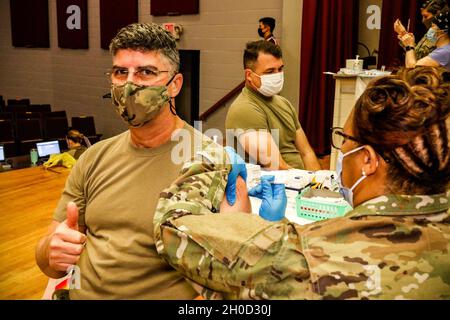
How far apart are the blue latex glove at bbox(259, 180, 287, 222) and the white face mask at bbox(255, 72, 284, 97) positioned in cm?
114

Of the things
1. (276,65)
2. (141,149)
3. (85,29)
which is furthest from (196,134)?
(85,29)

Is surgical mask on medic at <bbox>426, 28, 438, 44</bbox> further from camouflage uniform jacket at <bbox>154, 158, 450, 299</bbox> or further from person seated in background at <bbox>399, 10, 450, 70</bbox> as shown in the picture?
camouflage uniform jacket at <bbox>154, 158, 450, 299</bbox>

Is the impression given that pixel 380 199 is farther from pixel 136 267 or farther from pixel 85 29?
pixel 85 29

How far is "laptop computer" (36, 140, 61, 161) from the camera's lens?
5953mm

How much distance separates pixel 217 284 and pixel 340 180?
0.41m

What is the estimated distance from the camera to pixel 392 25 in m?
5.18

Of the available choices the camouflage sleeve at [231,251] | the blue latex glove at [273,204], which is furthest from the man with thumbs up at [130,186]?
the blue latex glove at [273,204]

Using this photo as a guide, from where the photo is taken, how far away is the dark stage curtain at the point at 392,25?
4977 mm

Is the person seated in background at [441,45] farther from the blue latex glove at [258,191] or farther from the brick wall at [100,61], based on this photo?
the brick wall at [100,61]

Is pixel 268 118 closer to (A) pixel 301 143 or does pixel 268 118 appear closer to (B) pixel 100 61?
(A) pixel 301 143

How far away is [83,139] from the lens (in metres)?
6.10

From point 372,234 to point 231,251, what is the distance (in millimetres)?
274

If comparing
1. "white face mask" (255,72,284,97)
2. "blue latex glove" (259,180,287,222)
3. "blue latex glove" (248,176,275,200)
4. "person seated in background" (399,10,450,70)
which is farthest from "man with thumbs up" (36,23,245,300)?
"person seated in background" (399,10,450,70)

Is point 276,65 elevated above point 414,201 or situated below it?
above
